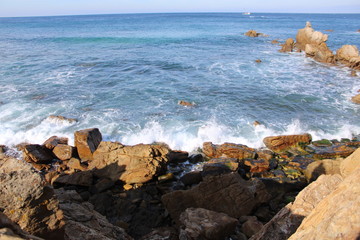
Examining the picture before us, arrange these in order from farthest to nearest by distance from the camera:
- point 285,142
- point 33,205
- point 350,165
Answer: point 285,142 < point 350,165 < point 33,205

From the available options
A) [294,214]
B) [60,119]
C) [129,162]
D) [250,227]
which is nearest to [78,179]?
[129,162]

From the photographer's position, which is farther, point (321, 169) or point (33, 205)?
point (321, 169)

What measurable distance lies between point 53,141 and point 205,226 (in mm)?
11560

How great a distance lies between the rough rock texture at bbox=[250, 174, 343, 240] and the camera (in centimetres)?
607

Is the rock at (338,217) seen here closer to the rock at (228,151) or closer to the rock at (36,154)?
the rock at (228,151)

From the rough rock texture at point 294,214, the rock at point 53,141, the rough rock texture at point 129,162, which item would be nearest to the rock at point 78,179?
the rough rock texture at point 129,162

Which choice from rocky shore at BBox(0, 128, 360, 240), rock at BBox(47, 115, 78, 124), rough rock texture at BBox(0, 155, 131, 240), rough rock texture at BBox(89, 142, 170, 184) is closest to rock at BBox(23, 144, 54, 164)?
rocky shore at BBox(0, 128, 360, 240)

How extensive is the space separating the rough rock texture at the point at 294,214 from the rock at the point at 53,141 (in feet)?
42.0

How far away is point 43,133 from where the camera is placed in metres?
18.1

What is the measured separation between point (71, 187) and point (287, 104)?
18251 millimetres

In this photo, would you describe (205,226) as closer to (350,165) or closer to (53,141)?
(350,165)

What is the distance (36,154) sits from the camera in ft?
47.9

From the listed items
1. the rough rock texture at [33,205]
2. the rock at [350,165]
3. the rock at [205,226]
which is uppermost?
the rough rock texture at [33,205]

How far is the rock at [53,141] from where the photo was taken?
15.5 metres
